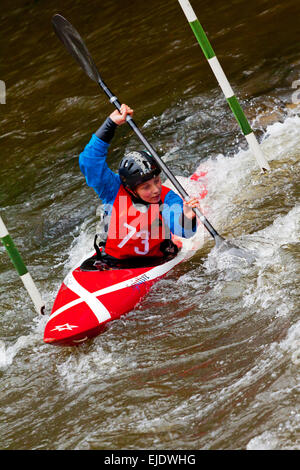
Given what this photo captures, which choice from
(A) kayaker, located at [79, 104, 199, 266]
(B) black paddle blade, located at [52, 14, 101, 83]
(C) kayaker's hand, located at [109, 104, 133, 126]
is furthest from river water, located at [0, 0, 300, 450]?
(B) black paddle blade, located at [52, 14, 101, 83]

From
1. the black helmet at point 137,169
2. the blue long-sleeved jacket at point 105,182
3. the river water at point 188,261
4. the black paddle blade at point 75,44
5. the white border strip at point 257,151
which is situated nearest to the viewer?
the river water at point 188,261

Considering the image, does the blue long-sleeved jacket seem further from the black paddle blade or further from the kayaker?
the black paddle blade

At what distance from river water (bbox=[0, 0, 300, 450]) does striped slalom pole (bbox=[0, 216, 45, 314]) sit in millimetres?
216

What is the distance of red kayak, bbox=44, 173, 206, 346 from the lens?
14.4 ft

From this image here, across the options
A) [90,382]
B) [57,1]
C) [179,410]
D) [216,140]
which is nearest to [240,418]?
[179,410]

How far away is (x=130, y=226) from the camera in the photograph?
4.79m

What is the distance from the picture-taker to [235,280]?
458cm

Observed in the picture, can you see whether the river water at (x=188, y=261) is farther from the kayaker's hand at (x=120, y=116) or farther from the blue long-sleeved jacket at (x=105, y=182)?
the kayaker's hand at (x=120, y=116)

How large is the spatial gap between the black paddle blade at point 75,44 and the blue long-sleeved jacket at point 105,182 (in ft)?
3.87

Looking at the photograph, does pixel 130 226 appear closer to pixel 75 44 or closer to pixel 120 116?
pixel 120 116

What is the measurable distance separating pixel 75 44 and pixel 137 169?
181 cm

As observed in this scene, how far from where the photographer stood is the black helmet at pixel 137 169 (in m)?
4.60

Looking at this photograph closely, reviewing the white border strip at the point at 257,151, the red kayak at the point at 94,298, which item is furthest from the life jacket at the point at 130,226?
the white border strip at the point at 257,151

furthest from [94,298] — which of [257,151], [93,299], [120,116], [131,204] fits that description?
[257,151]
